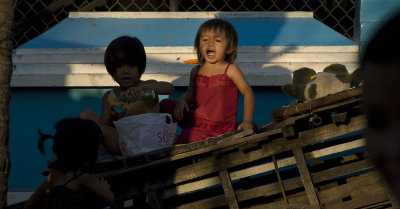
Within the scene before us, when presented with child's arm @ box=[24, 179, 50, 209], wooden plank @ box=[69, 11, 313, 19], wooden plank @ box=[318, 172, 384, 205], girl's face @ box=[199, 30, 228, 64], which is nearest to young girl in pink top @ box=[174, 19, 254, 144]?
girl's face @ box=[199, 30, 228, 64]

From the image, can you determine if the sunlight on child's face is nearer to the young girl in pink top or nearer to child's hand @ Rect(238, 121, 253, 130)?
child's hand @ Rect(238, 121, 253, 130)

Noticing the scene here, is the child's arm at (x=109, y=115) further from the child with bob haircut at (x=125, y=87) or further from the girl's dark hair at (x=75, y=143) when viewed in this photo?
the girl's dark hair at (x=75, y=143)

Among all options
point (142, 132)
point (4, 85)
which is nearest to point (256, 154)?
point (142, 132)

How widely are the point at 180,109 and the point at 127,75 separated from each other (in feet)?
1.45

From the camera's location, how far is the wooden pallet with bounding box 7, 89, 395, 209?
10.4ft

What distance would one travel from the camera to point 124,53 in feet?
12.3

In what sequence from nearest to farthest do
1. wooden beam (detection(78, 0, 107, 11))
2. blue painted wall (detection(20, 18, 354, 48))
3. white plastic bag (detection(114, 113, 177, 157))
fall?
1. white plastic bag (detection(114, 113, 177, 157))
2. blue painted wall (detection(20, 18, 354, 48))
3. wooden beam (detection(78, 0, 107, 11))

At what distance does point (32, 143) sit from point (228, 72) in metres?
2.78

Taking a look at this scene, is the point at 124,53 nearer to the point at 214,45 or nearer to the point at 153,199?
the point at 214,45

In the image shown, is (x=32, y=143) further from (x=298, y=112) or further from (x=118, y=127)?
(x=298, y=112)

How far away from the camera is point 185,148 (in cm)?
317

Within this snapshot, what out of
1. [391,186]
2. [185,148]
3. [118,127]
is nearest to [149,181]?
[185,148]

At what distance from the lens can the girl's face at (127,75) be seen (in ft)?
12.5

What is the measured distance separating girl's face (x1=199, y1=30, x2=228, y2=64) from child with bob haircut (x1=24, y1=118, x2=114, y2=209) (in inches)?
57.7
